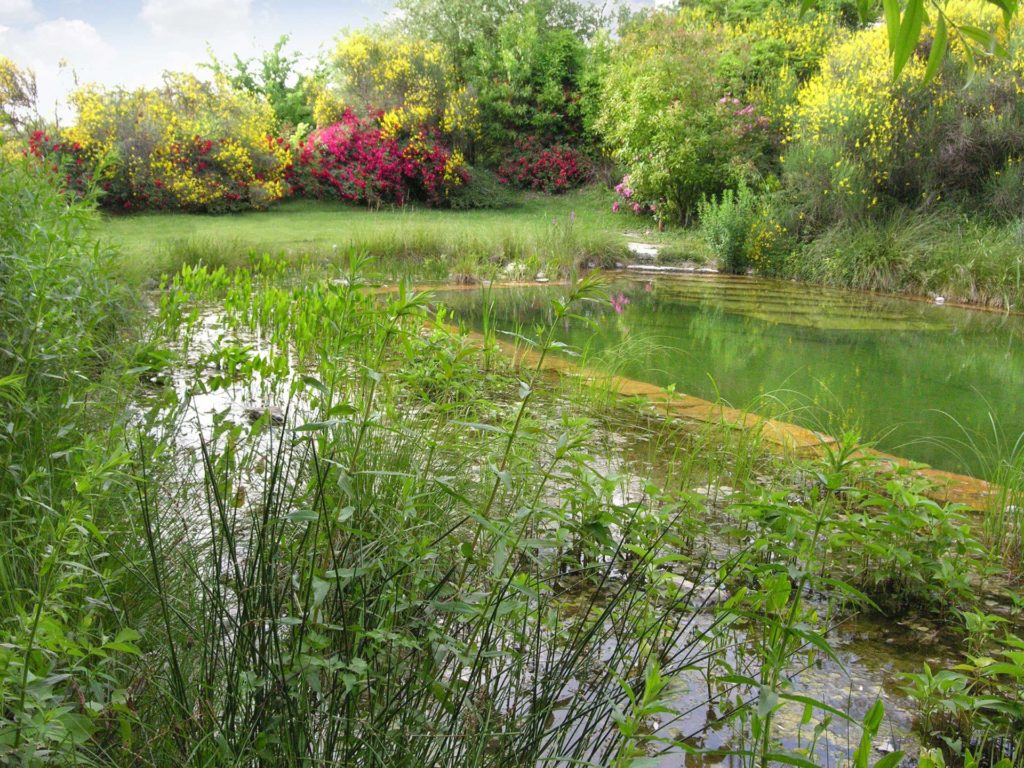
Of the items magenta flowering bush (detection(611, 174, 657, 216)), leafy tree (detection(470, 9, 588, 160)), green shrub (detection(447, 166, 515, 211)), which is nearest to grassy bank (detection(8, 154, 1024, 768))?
magenta flowering bush (detection(611, 174, 657, 216))

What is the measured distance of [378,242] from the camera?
9516 millimetres

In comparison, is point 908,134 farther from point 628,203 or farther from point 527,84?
point 527,84

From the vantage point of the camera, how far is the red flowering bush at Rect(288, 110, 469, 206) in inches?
643

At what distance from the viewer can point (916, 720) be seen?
1.85m

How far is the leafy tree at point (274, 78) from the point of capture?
21.0 m

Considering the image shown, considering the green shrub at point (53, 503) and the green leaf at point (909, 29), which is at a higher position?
the green leaf at point (909, 29)

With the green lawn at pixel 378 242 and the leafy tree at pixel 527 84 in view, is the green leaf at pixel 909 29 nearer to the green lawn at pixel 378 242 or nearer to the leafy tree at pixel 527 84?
the green lawn at pixel 378 242

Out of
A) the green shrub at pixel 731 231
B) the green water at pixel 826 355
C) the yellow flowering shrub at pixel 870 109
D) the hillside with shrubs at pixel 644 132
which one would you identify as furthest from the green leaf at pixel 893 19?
the yellow flowering shrub at pixel 870 109

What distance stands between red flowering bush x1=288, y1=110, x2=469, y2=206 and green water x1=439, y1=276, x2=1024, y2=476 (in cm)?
817

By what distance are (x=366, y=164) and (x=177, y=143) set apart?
3.92m

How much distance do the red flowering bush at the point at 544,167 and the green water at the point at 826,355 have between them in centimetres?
1025

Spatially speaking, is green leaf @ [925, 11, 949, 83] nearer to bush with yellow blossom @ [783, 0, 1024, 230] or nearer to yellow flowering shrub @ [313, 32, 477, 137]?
bush with yellow blossom @ [783, 0, 1024, 230]

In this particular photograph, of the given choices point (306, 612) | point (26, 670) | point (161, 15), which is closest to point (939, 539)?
point (306, 612)

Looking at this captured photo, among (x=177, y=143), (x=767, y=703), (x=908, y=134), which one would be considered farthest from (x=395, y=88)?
(x=767, y=703)
